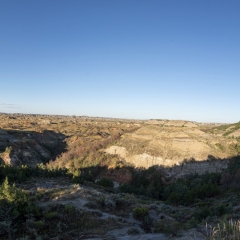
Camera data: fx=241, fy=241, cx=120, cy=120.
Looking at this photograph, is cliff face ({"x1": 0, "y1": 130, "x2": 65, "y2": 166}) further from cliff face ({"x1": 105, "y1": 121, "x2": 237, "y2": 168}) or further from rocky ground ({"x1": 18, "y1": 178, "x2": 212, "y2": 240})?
rocky ground ({"x1": 18, "y1": 178, "x2": 212, "y2": 240})

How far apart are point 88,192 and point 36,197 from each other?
3.22 meters

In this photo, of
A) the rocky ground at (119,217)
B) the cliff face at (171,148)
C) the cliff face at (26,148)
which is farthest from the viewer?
the cliff face at (26,148)

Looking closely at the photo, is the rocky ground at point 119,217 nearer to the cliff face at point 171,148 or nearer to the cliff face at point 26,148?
the cliff face at point 171,148

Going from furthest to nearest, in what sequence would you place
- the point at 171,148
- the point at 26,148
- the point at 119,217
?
the point at 26,148 → the point at 171,148 → the point at 119,217

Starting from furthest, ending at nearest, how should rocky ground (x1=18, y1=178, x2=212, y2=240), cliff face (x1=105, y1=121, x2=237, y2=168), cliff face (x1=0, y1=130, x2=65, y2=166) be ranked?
cliff face (x1=0, y1=130, x2=65, y2=166), cliff face (x1=105, y1=121, x2=237, y2=168), rocky ground (x1=18, y1=178, x2=212, y2=240)

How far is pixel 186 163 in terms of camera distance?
1578 inches

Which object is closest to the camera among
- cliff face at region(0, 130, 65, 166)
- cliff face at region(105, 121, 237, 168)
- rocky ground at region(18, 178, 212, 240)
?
rocky ground at region(18, 178, 212, 240)

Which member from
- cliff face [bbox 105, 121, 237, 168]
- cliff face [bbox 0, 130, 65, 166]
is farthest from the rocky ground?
Result: cliff face [bbox 0, 130, 65, 166]

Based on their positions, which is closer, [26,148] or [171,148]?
[171,148]

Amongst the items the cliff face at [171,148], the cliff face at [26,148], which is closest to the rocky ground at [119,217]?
the cliff face at [171,148]

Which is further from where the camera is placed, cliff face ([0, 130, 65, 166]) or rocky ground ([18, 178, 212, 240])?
cliff face ([0, 130, 65, 166])

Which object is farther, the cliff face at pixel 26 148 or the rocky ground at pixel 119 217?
the cliff face at pixel 26 148

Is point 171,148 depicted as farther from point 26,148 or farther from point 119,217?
point 119,217

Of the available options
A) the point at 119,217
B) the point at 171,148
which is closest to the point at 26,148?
the point at 171,148
